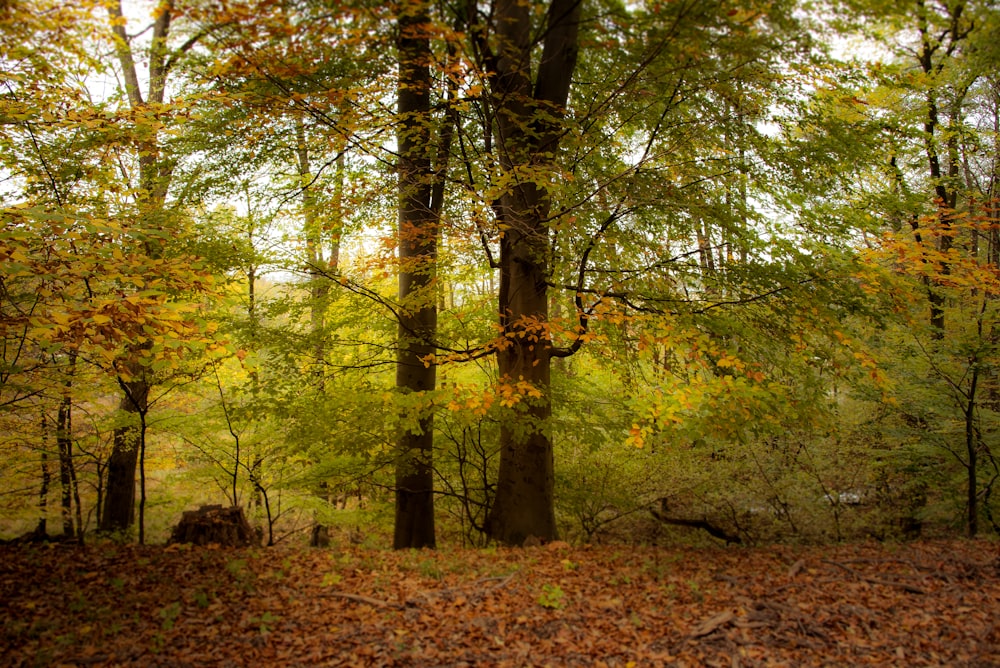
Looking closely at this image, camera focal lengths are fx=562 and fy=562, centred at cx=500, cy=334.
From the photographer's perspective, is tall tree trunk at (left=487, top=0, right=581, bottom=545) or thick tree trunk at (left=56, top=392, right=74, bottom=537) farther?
thick tree trunk at (left=56, top=392, right=74, bottom=537)

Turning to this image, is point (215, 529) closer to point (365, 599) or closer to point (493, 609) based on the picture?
point (365, 599)

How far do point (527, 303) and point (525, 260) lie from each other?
0.51 meters

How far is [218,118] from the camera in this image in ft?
20.9

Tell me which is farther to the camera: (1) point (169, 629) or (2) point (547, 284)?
(2) point (547, 284)

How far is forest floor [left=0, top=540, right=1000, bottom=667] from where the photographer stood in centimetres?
363

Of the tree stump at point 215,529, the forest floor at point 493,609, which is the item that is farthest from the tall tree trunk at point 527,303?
the tree stump at point 215,529

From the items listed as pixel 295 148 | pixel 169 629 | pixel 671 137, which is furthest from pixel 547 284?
pixel 169 629

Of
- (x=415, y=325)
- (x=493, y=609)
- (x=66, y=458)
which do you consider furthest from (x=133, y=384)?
(x=493, y=609)

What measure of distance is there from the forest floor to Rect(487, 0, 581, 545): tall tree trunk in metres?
0.93

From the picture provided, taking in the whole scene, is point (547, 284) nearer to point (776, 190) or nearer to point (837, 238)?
point (776, 190)

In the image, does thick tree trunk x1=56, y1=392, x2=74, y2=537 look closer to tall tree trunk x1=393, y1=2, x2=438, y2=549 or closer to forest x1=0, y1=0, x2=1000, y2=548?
forest x1=0, y1=0, x2=1000, y2=548

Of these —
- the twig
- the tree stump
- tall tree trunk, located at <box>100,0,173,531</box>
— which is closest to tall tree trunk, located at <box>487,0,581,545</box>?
the twig

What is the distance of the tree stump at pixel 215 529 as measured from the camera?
7008 mm

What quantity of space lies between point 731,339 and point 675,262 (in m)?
1.01
